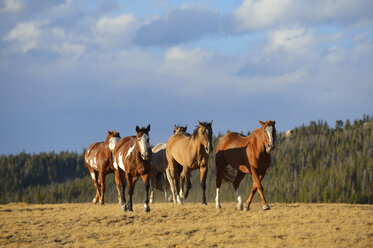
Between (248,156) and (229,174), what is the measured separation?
1.84 meters

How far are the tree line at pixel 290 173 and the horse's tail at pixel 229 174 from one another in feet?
25.1

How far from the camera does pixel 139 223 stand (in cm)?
1353

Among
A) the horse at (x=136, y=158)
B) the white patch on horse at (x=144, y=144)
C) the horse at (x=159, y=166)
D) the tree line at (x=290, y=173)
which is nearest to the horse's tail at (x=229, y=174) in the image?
the horse at (x=159, y=166)

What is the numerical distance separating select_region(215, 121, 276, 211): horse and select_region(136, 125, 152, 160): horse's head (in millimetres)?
3109

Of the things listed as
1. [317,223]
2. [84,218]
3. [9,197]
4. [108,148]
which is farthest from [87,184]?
[317,223]

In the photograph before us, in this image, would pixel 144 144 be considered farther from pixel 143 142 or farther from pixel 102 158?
pixel 102 158

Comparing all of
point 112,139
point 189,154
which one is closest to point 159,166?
point 112,139

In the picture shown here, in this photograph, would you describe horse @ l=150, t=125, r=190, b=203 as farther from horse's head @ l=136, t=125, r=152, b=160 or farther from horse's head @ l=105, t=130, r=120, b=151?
horse's head @ l=136, t=125, r=152, b=160

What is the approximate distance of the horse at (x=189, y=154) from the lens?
14969 millimetres

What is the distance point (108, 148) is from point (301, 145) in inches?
1030

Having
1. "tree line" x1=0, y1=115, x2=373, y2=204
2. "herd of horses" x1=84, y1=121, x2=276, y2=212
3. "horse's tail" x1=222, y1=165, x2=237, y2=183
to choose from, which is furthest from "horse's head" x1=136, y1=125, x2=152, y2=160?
"tree line" x1=0, y1=115, x2=373, y2=204

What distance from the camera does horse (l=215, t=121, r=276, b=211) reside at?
564 inches

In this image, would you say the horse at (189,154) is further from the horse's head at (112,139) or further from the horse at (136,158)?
the horse's head at (112,139)

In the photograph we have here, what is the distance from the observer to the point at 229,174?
16781 mm
